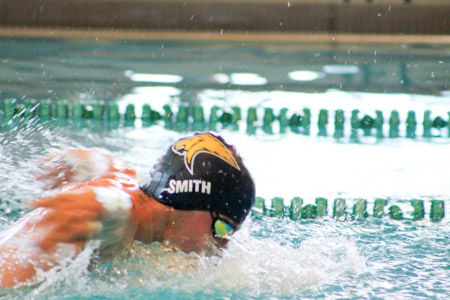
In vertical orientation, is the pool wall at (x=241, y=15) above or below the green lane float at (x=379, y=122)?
above

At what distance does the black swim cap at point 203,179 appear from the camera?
1812mm

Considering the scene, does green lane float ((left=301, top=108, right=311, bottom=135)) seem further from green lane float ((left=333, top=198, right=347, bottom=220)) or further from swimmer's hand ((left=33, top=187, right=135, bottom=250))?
swimmer's hand ((left=33, top=187, right=135, bottom=250))

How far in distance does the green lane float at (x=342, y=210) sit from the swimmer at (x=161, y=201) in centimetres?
102

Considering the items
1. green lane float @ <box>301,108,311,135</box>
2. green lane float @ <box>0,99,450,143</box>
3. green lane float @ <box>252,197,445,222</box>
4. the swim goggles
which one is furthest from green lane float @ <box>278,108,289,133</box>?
the swim goggles

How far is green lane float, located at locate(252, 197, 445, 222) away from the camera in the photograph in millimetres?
2910

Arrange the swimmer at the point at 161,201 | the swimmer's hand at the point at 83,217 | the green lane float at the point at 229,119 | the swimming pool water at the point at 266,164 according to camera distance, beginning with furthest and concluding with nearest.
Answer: the green lane float at the point at 229,119 < the swimming pool water at the point at 266,164 < the swimmer at the point at 161,201 < the swimmer's hand at the point at 83,217

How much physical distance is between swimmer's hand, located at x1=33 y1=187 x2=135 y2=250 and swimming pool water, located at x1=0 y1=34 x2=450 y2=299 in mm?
Answer: 249

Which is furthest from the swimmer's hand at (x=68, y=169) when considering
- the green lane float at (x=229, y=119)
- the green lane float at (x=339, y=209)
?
the green lane float at (x=229, y=119)

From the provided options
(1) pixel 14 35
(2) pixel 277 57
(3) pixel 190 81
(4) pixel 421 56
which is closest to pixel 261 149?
(3) pixel 190 81

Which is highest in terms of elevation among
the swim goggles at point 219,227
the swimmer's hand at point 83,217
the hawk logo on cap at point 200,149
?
the hawk logo on cap at point 200,149

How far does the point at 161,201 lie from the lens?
1798mm

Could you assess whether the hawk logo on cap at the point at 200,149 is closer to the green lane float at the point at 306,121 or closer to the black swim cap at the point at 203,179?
the black swim cap at the point at 203,179

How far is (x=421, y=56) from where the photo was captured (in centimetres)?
729

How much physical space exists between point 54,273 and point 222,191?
470 millimetres
